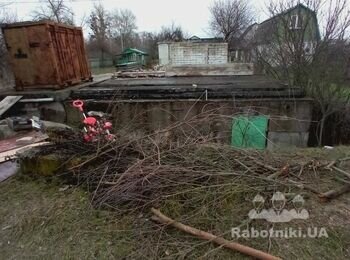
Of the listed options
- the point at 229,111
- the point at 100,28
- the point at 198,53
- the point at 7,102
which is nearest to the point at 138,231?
the point at 229,111

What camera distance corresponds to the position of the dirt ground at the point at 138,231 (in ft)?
7.06

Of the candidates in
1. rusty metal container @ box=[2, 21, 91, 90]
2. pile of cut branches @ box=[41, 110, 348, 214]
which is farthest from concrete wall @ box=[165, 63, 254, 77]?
pile of cut branches @ box=[41, 110, 348, 214]

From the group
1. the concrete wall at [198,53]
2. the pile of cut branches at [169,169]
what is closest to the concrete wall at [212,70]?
the concrete wall at [198,53]

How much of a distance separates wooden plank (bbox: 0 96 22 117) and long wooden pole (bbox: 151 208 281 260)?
18.3 ft

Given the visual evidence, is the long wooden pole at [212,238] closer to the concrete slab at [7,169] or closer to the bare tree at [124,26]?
the concrete slab at [7,169]

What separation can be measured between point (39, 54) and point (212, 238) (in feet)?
22.8

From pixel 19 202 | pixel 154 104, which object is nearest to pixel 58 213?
pixel 19 202

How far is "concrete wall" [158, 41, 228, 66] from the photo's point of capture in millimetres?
16797

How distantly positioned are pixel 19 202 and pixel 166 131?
1912 mm

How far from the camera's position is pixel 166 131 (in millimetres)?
3666

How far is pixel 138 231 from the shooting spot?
7.86 feet

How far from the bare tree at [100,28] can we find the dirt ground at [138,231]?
36303 mm

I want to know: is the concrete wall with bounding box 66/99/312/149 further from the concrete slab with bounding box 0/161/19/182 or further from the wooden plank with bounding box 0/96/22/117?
the concrete slab with bounding box 0/161/19/182

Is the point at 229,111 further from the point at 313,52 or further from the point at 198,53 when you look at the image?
the point at 198,53
